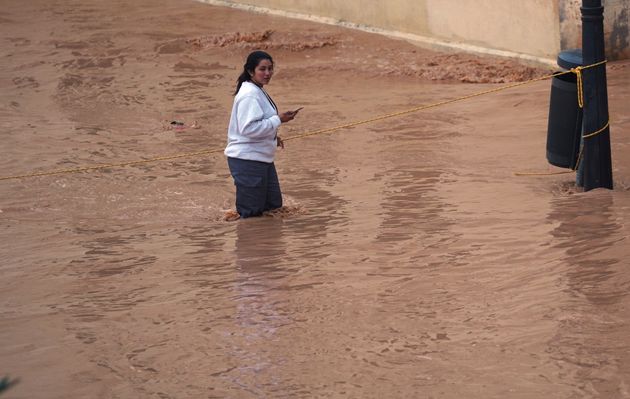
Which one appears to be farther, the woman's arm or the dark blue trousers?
the dark blue trousers

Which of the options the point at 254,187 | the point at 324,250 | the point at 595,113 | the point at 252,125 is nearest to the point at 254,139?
the point at 252,125

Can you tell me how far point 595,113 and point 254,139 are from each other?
2.34 meters

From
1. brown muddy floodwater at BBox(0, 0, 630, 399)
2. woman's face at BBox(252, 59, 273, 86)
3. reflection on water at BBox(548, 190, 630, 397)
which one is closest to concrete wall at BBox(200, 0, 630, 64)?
brown muddy floodwater at BBox(0, 0, 630, 399)

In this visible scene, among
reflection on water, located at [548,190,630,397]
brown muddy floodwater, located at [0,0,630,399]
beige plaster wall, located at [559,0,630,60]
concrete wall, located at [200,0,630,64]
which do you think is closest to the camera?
reflection on water, located at [548,190,630,397]


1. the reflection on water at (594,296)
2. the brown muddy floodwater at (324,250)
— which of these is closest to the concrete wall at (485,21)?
the brown muddy floodwater at (324,250)

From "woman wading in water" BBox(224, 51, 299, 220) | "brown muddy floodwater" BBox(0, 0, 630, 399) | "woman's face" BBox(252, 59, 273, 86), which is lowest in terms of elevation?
"brown muddy floodwater" BBox(0, 0, 630, 399)

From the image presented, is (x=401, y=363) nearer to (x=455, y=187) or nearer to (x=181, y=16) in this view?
(x=455, y=187)

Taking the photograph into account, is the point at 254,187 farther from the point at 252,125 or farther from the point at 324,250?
the point at 324,250

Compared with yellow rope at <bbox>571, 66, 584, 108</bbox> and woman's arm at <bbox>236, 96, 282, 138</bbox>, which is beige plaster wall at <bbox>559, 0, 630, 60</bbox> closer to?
yellow rope at <bbox>571, 66, 584, 108</bbox>

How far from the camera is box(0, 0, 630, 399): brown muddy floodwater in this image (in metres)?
4.80

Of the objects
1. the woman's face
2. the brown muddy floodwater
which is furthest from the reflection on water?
the woman's face

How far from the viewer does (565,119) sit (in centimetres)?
790

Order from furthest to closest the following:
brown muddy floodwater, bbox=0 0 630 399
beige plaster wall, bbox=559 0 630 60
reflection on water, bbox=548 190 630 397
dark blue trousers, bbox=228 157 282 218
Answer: beige plaster wall, bbox=559 0 630 60, dark blue trousers, bbox=228 157 282 218, brown muddy floodwater, bbox=0 0 630 399, reflection on water, bbox=548 190 630 397

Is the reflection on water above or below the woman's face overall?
below
